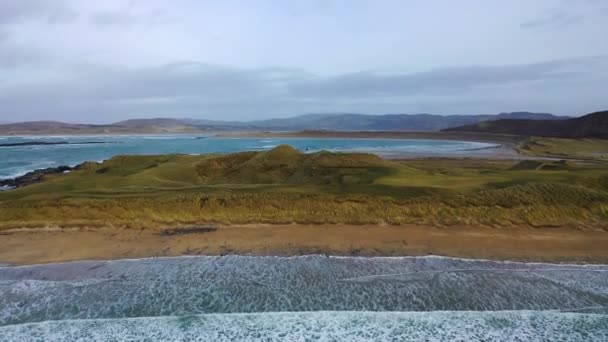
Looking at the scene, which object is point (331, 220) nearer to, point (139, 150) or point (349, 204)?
point (349, 204)

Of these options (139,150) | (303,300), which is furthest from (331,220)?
(139,150)

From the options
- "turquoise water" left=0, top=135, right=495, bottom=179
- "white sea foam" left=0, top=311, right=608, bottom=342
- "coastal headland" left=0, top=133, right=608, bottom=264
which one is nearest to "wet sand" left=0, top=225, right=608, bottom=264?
"coastal headland" left=0, top=133, right=608, bottom=264

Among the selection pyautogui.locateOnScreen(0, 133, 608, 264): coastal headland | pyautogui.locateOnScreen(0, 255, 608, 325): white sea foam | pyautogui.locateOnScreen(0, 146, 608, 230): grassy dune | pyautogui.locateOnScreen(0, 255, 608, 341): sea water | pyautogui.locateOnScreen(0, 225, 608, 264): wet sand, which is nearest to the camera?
pyautogui.locateOnScreen(0, 255, 608, 341): sea water

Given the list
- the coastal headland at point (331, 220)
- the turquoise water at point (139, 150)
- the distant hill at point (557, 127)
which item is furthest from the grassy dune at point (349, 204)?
the distant hill at point (557, 127)

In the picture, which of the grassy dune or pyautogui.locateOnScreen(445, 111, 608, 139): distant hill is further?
pyautogui.locateOnScreen(445, 111, 608, 139): distant hill

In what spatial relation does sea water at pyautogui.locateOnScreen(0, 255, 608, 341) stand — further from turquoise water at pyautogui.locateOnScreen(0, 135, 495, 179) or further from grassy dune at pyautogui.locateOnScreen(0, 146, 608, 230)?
turquoise water at pyautogui.locateOnScreen(0, 135, 495, 179)

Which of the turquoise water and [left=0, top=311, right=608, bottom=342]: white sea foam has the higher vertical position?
the turquoise water

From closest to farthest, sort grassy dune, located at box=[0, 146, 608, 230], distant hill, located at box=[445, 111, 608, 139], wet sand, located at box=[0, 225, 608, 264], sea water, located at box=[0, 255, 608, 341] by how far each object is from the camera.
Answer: sea water, located at box=[0, 255, 608, 341]
wet sand, located at box=[0, 225, 608, 264]
grassy dune, located at box=[0, 146, 608, 230]
distant hill, located at box=[445, 111, 608, 139]
